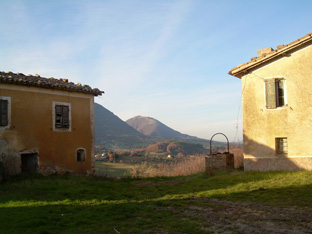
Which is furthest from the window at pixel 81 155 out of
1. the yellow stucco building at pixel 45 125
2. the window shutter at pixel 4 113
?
the window shutter at pixel 4 113

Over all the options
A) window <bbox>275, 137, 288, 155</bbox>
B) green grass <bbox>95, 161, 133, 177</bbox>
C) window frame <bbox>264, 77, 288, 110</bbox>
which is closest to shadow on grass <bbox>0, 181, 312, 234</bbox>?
window <bbox>275, 137, 288, 155</bbox>

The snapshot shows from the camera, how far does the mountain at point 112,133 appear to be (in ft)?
233

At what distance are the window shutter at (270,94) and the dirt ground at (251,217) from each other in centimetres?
654

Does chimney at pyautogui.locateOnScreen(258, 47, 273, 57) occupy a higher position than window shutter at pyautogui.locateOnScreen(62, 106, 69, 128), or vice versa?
chimney at pyautogui.locateOnScreen(258, 47, 273, 57)

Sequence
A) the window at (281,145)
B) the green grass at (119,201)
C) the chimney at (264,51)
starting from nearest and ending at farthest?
the green grass at (119,201) → the window at (281,145) → the chimney at (264,51)

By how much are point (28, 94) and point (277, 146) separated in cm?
1157

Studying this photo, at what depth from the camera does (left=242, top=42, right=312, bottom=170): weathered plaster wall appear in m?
13.2

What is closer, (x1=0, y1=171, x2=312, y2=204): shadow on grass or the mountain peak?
(x1=0, y1=171, x2=312, y2=204): shadow on grass

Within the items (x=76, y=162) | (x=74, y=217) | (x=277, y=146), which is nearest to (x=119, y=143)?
(x=76, y=162)

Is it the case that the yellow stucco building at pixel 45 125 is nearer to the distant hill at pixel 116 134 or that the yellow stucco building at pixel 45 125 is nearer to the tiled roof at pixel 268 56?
the tiled roof at pixel 268 56

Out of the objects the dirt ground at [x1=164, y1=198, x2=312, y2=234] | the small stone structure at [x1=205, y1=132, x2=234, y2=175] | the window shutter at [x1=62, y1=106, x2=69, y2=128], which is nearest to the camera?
the dirt ground at [x1=164, y1=198, x2=312, y2=234]

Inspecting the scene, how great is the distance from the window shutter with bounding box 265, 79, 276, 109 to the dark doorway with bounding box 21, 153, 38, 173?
1102cm

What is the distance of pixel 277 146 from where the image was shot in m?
13.8

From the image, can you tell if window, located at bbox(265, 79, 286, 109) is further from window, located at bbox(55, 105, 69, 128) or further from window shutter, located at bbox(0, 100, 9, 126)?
window shutter, located at bbox(0, 100, 9, 126)
